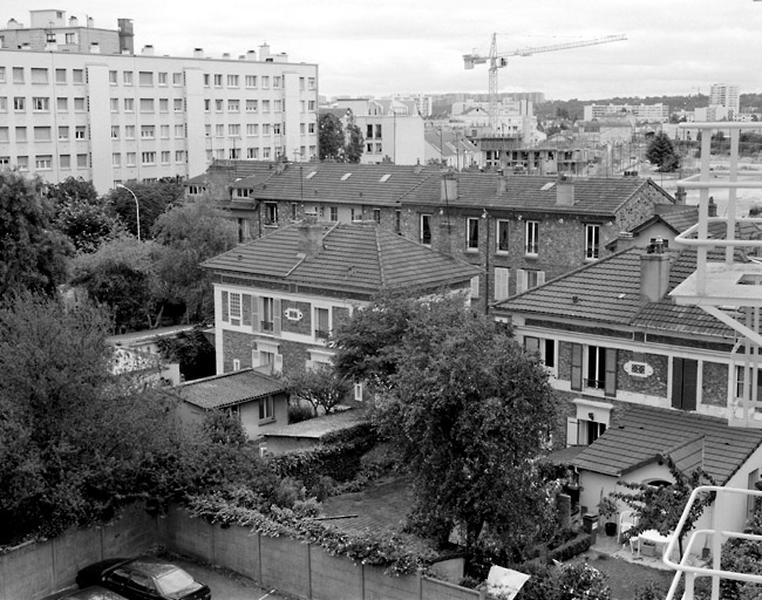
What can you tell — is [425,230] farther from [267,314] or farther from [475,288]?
[267,314]

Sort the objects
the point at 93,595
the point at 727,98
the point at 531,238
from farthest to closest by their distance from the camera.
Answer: the point at 531,238
the point at 93,595
the point at 727,98

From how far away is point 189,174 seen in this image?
9238 cm

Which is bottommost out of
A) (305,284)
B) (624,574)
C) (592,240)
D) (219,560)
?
(624,574)

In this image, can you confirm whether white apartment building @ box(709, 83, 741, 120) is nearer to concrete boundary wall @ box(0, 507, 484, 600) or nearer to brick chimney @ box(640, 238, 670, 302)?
concrete boundary wall @ box(0, 507, 484, 600)

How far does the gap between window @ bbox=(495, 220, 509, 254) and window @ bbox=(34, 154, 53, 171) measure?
4495 cm

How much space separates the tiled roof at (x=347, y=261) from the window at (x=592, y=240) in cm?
1001

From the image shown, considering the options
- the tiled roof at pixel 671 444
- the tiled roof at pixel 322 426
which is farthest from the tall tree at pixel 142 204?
the tiled roof at pixel 671 444

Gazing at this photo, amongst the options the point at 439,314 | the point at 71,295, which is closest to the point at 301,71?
the point at 71,295

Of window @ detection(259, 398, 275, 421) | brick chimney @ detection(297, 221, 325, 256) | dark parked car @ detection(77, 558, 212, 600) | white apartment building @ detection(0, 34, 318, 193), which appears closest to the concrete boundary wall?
dark parked car @ detection(77, 558, 212, 600)

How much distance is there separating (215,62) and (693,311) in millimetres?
76468

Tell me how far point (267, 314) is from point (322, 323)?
2.52 meters

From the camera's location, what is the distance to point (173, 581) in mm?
19203

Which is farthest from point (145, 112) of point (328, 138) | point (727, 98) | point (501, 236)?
point (727, 98)

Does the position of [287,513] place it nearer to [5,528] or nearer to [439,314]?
[5,528]
